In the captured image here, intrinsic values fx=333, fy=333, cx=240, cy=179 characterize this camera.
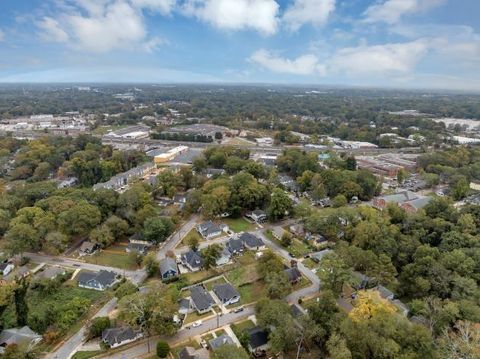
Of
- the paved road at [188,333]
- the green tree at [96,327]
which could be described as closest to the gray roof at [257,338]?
the paved road at [188,333]

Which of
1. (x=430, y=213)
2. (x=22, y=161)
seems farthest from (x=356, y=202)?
(x=22, y=161)

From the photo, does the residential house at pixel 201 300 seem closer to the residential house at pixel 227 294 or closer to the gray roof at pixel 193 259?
the residential house at pixel 227 294

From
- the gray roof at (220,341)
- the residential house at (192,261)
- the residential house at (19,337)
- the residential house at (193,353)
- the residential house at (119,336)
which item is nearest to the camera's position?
the residential house at (193,353)

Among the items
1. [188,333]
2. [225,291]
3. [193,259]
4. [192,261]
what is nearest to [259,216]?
[193,259]

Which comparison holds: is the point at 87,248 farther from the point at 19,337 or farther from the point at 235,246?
the point at 235,246

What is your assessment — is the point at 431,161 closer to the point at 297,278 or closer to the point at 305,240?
the point at 305,240
